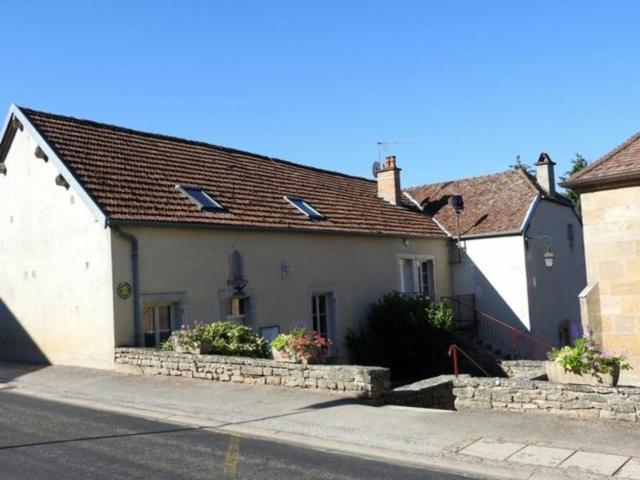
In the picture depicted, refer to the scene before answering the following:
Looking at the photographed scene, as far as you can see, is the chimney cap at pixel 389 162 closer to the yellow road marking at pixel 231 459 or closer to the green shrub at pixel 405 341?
the green shrub at pixel 405 341

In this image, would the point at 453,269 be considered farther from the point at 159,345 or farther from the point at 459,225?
the point at 159,345

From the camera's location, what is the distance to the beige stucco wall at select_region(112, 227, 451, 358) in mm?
14172

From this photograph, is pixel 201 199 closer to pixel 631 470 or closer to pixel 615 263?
pixel 615 263

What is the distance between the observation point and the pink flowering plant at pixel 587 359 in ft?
29.2

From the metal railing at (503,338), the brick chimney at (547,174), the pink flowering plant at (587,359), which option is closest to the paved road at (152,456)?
the pink flowering plant at (587,359)

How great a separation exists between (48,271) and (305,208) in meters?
7.28

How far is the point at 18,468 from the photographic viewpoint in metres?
6.68

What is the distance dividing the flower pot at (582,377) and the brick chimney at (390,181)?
49.8 feet

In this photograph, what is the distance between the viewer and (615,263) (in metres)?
12.2

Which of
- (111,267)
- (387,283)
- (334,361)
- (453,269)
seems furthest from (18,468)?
(453,269)

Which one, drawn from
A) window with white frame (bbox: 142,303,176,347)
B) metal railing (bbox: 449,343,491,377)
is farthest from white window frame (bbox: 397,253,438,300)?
window with white frame (bbox: 142,303,176,347)

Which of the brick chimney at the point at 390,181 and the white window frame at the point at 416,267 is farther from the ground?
the brick chimney at the point at 390,181

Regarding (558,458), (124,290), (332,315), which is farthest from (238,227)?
(558,458)

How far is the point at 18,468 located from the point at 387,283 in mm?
14775
